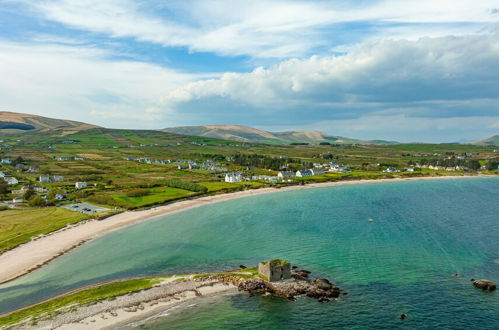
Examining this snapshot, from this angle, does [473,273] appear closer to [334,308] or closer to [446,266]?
[446,266]

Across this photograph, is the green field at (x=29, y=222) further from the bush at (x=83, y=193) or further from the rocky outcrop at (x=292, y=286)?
the rocky outcrop at (x=292, y=286)

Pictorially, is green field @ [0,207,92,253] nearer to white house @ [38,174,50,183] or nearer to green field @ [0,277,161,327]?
green field @ [0,277,161,327]

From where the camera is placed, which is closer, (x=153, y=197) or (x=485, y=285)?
(x=485, y=285)

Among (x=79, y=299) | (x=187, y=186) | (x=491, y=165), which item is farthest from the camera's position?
(x=491, y=165)

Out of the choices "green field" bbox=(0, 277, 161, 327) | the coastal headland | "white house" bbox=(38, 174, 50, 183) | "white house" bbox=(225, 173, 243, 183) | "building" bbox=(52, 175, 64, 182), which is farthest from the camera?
"white house" bbox=(225, 173, 243, 183)

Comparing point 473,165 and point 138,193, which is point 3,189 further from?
point 473,165

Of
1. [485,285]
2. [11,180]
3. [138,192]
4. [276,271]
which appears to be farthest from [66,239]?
[11,180]

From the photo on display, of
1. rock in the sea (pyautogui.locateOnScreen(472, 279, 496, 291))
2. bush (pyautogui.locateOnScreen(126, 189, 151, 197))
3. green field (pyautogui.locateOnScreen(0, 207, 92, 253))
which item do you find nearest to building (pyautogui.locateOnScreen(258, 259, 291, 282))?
rock in the sea (pyautogui.locateOnScreen(472, 279, 496, 291))
